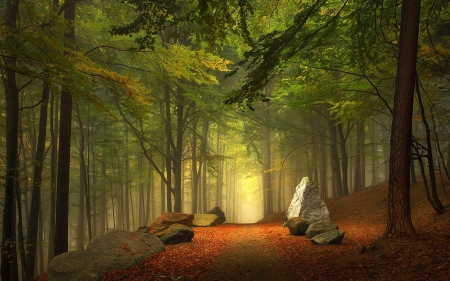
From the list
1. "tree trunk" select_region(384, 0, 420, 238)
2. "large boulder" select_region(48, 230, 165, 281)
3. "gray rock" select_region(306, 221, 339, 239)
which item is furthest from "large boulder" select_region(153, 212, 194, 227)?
"tree trunk" select_region(384, 0, 420, 238)

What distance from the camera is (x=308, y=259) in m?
6.93

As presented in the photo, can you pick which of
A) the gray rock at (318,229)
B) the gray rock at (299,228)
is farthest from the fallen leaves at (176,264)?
the gray rock at (318,229)

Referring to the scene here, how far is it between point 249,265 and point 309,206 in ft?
24.5

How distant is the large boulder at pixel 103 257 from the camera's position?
20.4 ft

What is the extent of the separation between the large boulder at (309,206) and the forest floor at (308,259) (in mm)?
2599

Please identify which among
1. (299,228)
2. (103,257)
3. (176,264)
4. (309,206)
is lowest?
(299,228)

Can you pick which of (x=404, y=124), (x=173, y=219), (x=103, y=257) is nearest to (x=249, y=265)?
(x=103, y=257)

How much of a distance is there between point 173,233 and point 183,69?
19.8 feet

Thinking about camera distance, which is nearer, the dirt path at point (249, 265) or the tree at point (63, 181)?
the dirt path at point (249, 265)

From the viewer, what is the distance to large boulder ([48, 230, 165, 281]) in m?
6.22

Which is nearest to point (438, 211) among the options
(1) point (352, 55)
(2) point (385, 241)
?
(2) point (385, 241)

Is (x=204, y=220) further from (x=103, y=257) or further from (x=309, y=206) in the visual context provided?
(x=103, y=257)

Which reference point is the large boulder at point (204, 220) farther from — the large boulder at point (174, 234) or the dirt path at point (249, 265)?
the dirt path at point (249, 265)

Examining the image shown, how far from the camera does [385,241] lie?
21.7 feet
